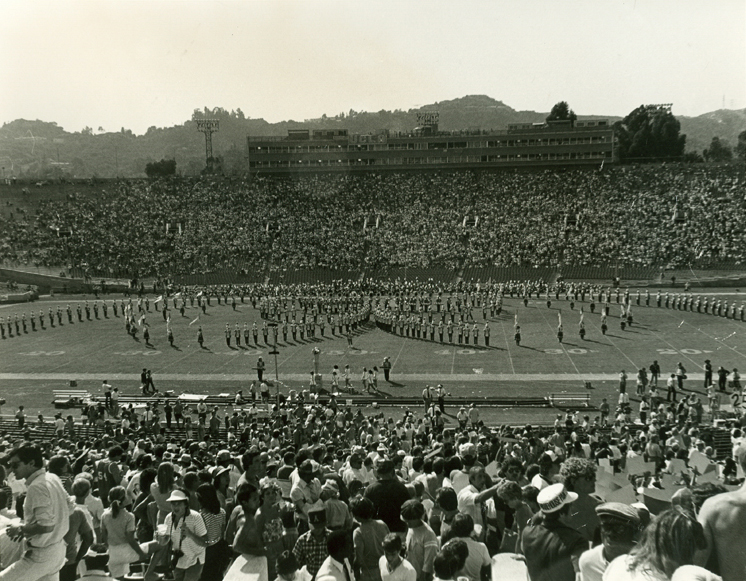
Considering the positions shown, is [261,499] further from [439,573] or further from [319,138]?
[319,138]

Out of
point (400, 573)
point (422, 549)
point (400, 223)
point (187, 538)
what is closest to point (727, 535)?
point (400, 573)

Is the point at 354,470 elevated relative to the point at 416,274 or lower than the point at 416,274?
elevated

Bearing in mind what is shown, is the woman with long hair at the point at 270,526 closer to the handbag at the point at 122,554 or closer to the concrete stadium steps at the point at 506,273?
the handbag at the point at 122,554

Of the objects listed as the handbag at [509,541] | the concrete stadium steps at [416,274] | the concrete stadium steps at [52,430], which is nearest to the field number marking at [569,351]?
the concrete stadium steps at [52,430]

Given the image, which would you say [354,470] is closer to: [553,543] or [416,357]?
[553,543]

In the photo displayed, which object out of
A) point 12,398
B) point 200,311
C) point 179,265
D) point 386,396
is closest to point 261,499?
point 386,396
